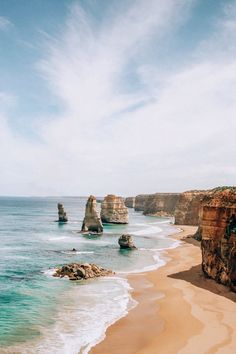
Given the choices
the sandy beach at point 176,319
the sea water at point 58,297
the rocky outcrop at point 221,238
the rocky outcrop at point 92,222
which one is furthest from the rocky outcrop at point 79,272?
the rocky outcrop at point 92,222

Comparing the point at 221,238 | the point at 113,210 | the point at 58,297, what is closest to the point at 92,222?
the point at 113,210

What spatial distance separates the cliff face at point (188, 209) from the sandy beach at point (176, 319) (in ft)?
240

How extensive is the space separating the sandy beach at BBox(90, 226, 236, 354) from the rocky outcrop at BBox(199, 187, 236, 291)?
1317 mm

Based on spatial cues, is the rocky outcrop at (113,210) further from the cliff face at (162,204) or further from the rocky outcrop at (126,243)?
the cliff face at (162,204)

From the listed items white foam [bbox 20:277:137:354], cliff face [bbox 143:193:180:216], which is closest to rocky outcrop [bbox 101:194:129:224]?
cliff face [bbox 143:193:180:216]

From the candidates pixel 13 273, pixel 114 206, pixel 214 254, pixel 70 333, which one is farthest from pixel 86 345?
pixel 114 206

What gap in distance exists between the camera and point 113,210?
122 metres

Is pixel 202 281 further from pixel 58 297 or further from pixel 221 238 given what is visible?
pixel 58 297

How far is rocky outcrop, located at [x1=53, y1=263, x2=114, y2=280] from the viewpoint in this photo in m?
45.1

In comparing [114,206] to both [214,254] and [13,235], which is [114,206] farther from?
[214,254]

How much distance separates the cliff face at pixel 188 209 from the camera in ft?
392

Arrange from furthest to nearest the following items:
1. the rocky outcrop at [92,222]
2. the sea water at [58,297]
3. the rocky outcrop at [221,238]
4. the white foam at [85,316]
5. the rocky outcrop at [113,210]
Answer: the rocky outcrop at [113,210] → the rocky outcrop at [92,222] → the rocky outcrop at [221,238] → the sea water at [58,297] → the white foam at [85,316]

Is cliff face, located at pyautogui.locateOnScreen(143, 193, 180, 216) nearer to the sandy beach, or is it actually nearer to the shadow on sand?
the shadow on sand

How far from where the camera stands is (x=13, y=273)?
47.3m
